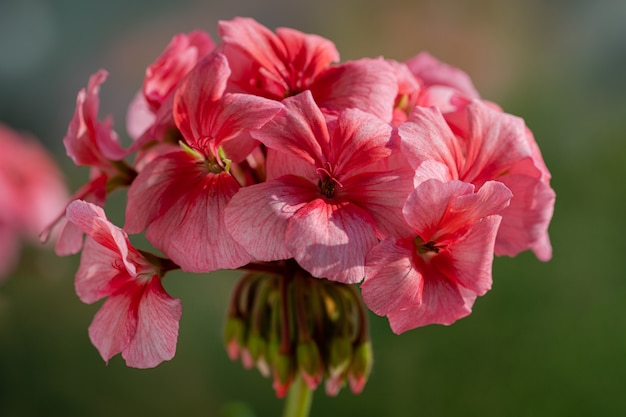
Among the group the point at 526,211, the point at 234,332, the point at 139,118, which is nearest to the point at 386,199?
the point at 526,211

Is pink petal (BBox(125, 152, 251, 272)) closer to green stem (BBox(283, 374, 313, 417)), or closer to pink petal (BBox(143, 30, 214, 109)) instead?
pink petal (BBox(143, 30, 214, 109))

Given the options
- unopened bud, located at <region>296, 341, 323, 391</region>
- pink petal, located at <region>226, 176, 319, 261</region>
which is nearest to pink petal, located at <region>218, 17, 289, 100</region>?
pink petal, located at <region>226, 176, 319, 261</region>

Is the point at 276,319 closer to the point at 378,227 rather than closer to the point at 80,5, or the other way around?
the point at 378,227

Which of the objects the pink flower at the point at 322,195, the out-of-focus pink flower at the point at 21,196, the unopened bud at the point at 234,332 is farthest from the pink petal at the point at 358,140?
the out-of-focus pink flower at the point at 21,196

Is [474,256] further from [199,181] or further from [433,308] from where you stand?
[199,181]

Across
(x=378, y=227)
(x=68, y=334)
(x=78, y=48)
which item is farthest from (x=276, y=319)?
(x=78, y=48)

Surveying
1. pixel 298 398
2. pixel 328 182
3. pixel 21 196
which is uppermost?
pixel 328 182
